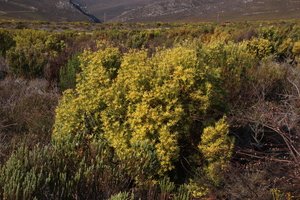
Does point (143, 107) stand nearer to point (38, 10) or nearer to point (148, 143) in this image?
point (148, 143)

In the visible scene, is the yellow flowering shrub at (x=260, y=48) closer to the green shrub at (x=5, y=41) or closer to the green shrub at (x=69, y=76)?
the green shrub at (x=69, y=76)

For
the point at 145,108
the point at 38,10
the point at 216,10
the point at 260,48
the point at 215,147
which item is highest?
the point at 145,108

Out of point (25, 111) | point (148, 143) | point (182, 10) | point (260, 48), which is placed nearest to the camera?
point (148, 143)

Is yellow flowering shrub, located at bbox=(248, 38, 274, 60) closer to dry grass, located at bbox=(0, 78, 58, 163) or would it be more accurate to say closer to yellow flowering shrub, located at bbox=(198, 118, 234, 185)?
dry grass, located at bbox=(0, 78, 58, 163)

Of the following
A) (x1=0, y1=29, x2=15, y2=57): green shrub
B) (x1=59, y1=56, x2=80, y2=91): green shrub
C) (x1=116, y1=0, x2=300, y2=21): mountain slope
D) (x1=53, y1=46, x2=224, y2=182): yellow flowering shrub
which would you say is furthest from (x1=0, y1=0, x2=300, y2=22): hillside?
(x1=53, y1=46, x2=224, y2=182): yellow flowering shrub

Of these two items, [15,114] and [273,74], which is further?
[273,74]

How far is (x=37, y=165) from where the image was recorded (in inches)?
171

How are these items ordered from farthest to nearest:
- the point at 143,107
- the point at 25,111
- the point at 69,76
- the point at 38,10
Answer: the point at 38,10, the point at 69,76, the point at 25,111, the point at 143,107

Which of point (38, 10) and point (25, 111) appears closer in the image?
point (25, 111)

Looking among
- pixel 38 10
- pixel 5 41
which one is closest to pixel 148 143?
pixel 5 41

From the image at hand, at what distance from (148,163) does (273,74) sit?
222 inches

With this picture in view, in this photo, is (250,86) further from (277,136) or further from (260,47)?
(260,47)

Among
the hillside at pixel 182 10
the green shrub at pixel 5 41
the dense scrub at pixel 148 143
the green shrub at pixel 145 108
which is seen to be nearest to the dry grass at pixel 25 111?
the dense scrub at pixel 148 143

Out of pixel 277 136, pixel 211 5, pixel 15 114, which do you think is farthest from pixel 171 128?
pixel 211 5
